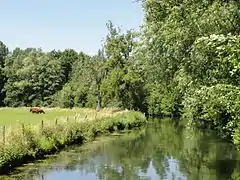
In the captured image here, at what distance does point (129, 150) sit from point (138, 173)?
882 cm

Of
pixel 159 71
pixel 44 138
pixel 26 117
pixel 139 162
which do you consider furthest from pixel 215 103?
pixel 26 117

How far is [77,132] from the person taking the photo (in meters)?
31.6

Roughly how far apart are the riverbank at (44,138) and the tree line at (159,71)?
619 centimetres

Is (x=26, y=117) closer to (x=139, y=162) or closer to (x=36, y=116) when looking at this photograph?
(x=36, y=116)

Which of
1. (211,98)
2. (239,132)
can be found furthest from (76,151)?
(239,132)

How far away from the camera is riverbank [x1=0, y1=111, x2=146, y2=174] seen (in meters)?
20.7

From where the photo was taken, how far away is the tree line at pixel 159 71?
15.5 metres

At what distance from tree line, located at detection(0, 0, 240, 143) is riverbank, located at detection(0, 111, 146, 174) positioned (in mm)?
6191

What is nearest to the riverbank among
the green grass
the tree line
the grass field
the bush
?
the grass field

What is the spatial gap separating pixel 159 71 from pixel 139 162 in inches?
230

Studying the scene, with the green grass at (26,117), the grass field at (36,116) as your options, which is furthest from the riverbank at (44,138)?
the green grass at (26,117)

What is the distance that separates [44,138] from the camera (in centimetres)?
2545

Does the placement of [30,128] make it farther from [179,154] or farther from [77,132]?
[179,154]

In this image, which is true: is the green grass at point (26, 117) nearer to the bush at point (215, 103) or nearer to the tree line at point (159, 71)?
the tree line at point (159, 71)
